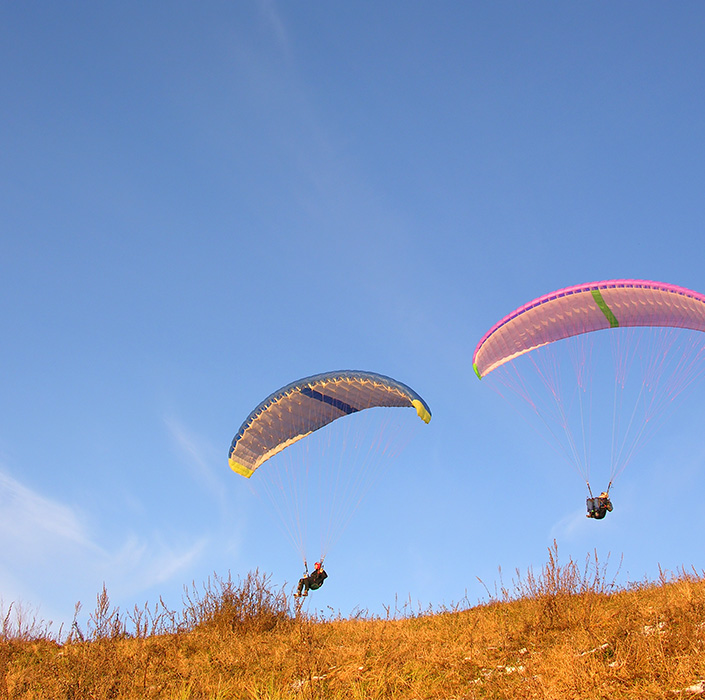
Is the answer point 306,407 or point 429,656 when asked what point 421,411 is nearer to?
point 306,407

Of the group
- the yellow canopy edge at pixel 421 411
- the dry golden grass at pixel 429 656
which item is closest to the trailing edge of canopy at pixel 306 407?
the yellow canopy edge at pixel 421 411

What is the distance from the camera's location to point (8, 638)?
12.9 metres

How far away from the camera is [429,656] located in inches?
387

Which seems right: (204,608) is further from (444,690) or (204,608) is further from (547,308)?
(547,308)

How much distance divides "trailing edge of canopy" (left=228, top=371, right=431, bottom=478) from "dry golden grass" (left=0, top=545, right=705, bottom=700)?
207 inches

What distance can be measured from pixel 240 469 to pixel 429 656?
9.27 metres

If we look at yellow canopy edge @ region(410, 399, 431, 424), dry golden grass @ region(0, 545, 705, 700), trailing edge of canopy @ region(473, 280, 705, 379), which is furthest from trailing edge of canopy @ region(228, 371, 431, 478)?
dry golden grass @ region(0, 545, 705, 700)

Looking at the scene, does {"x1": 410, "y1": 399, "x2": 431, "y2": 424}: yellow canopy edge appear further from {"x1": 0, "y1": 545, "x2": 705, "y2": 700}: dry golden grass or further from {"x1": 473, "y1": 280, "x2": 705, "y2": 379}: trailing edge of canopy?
{"x1": 0, "y1": 545, "x2": 705, "y2": 700}: dry golden grass

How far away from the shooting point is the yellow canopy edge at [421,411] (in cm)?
1620

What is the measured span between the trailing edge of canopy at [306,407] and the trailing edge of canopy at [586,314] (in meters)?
2.73

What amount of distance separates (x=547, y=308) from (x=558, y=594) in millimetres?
7885

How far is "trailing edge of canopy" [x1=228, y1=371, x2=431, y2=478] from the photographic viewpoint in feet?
53.8

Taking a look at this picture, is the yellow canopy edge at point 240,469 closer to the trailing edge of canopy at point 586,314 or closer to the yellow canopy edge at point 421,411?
the yellow canopy edge at point 421,411

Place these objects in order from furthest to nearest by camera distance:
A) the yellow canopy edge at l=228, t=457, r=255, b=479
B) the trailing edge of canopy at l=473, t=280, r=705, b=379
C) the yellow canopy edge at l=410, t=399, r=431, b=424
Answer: the yellow canopy edge at l=228, t=457, r=255, b=479 < the yellow canopy edge at l=410, t=399, r=431, b=424 < the trailing edge of canopy at l=473, t=280, r=705, b=379
